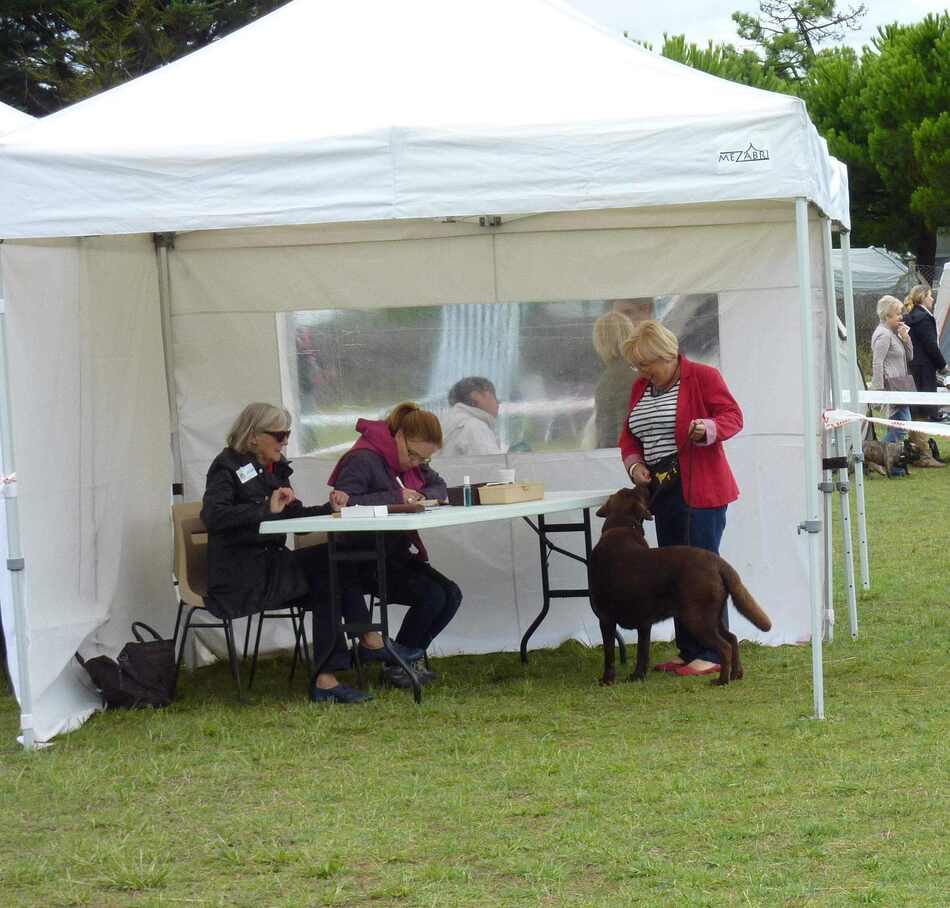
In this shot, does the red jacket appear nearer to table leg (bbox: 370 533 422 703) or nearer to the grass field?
the grass field

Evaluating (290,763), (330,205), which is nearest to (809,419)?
(330,205)

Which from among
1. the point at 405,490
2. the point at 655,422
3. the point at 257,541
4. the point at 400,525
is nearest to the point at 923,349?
the point at 655,422

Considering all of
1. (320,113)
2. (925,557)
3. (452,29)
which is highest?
(452,29)

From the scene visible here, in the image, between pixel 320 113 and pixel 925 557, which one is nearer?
pixel 320 113

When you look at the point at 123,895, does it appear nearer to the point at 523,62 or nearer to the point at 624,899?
the point at 624,899

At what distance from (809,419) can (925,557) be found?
4.43 metres

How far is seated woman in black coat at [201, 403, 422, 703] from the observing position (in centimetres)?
578

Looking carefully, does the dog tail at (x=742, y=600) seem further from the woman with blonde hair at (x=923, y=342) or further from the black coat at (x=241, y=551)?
the woman with blonde hair at (x=923, y=342)

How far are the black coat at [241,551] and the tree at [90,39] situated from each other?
16.5 metres

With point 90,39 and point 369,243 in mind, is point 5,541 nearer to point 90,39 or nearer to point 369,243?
point 369,243

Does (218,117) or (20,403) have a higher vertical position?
(218,117)

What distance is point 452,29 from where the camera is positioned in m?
5.87

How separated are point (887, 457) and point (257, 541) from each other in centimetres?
878

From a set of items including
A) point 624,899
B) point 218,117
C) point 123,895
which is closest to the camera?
point 624,899
